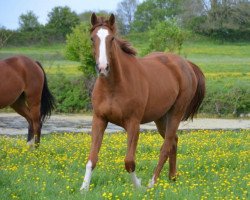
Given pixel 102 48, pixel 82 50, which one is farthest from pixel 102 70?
pixel 82 50

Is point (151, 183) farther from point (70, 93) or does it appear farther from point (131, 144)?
point (70, 93)

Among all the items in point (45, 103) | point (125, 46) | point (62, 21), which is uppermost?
point (125, 46)

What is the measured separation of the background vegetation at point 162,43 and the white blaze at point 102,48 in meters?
0.95

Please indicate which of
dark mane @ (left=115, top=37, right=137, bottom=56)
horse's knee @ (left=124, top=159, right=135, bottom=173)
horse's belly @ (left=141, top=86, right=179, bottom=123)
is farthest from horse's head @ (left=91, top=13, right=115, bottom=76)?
horse's knee @ (left=124, top=159, right=135, bottom=173)

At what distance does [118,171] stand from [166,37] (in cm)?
2349

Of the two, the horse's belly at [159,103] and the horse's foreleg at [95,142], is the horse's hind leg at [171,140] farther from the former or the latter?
the horse's foreleg at [95,142]

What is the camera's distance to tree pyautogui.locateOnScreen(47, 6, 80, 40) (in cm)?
6675

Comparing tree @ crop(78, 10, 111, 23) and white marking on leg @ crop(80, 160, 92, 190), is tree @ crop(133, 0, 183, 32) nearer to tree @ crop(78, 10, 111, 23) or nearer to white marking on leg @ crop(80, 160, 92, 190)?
tree @ crop(78, 10, 111, 23)

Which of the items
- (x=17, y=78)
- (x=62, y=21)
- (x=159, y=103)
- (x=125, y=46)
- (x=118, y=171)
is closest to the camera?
(x=125, y=46)

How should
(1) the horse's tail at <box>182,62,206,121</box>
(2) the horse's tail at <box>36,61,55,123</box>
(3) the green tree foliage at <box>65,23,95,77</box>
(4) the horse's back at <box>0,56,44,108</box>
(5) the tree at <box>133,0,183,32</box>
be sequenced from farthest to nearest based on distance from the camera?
(5) the tree at <box>133,0,183,32</box> → (3) the green tree foliage at <box>65,23,95,77</box> → (2) the horse's tail at <box>36,61,55,123</box> → (4) the horse's back at <box>0,56,44,108</box> → (1) the horse's tail at <box>182,62,206,121</box>

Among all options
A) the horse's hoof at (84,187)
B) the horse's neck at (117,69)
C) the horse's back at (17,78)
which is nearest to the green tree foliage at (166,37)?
the horse's back at (17,78)

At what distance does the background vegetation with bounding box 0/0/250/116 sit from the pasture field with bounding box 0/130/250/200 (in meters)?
2.52

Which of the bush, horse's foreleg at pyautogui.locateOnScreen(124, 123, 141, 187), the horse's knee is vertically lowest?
the bush

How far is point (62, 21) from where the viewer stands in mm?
70000
